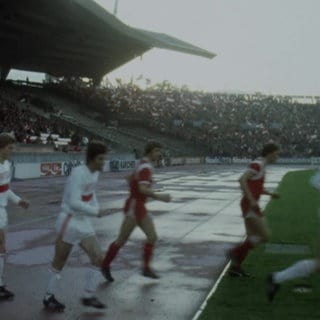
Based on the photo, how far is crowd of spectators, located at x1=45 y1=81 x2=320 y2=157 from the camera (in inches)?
2783

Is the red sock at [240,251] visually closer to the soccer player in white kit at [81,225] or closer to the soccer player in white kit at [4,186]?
the soccer player in white kit at [81,225]

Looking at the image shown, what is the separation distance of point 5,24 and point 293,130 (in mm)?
42869

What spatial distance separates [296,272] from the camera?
7043 millimetres

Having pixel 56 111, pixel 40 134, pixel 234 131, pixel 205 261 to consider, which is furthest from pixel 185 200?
pixel 234 131

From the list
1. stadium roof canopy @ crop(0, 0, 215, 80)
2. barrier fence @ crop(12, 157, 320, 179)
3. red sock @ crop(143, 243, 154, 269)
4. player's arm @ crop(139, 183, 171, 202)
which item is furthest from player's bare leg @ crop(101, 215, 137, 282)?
stadium roof canopy @ crop(0, 0, 215, 80)

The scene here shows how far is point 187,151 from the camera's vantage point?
70.4 meters

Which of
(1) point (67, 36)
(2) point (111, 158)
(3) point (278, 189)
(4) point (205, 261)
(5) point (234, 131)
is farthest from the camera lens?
(5) point (234, 131)

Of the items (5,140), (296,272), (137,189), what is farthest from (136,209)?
(296,272)

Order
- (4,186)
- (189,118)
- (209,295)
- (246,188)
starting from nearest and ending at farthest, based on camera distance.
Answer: (4,186) < (209,295) < (246,188) < (189,118)

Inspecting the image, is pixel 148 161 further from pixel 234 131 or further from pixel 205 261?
pixel 234 131

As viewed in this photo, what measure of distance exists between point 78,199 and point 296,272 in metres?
2.47

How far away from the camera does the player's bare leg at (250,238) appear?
342 inches

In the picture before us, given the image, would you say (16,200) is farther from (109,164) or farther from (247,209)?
(109,164)

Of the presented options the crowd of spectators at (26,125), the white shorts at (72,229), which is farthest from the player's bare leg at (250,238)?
the crowd of spectators at (26,125)
